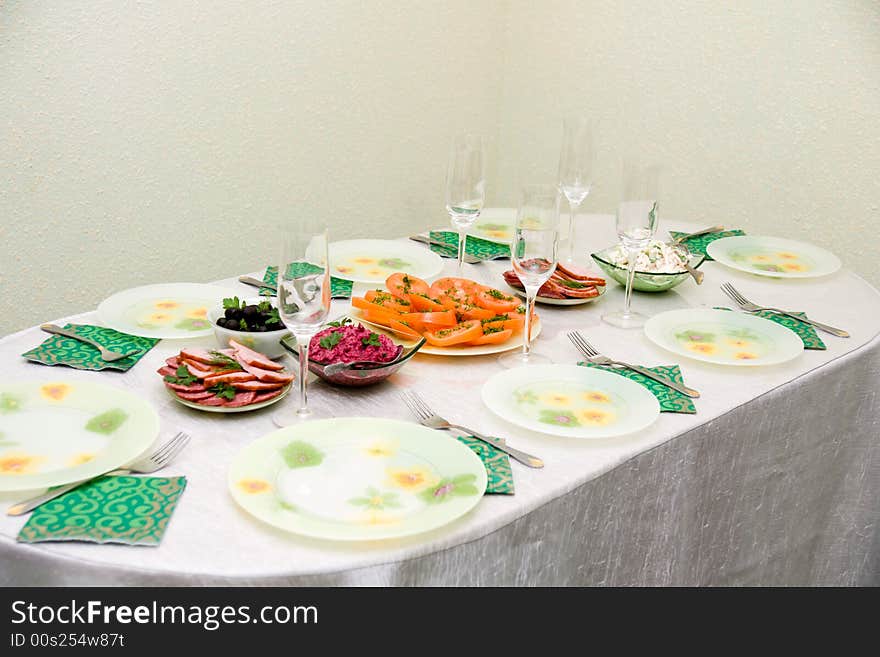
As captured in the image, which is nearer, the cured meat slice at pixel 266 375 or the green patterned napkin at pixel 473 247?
the cured meat slice at pixel 266 375

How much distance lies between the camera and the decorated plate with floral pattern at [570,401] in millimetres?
1335

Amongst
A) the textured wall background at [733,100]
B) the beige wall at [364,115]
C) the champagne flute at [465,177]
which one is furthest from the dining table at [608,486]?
the beige wall at [364,115]

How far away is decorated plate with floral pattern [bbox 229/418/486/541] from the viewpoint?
1.05 meters

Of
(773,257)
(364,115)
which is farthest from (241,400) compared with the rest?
(364,115)

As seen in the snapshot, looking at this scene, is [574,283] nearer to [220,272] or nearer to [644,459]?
[644,459]

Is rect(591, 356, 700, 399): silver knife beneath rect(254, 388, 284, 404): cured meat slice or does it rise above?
beneath

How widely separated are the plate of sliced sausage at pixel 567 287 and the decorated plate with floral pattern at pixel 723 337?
145 mm

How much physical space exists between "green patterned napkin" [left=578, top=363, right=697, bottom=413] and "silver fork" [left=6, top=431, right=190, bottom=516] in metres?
0.69

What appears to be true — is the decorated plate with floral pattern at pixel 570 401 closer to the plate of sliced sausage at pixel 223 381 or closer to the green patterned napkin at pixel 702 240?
the plate of sliced sausage at pixel 223 381

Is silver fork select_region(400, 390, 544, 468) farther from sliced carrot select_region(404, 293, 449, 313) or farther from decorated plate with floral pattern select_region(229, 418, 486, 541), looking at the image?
sliced carrot select_region(404, 293, 449, 313)

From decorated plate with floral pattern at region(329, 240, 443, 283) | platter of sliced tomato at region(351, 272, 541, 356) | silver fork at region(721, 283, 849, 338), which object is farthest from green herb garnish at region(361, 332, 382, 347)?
silver fork at region(721, 283, 849, 338)

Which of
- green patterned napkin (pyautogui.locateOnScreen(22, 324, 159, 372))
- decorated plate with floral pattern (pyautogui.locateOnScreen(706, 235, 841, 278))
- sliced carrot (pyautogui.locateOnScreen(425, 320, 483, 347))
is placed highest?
sliced carrot (pyautogui.locateOnScreen(425, 320, 483, 347))

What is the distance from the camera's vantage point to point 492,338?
159 centimetres

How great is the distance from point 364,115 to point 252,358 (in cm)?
229
